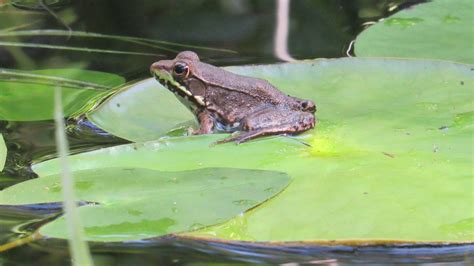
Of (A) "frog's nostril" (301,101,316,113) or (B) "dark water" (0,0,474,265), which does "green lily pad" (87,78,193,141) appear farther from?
(A) "frog's nostril" (301,101,316,113)

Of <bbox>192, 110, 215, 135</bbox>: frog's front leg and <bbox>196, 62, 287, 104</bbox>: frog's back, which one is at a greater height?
<bbox>196, 62, 287, 104</bbox>: frog's back

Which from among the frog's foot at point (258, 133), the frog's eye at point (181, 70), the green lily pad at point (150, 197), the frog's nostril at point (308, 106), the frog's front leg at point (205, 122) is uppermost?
the frog's eye at point (181, 70)

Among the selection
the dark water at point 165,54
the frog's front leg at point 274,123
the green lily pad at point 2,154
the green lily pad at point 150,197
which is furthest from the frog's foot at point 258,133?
the green lily pad at point 2,154

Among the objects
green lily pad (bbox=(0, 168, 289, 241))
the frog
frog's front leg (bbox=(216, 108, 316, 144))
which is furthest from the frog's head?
green lily pad (bbox=(0, 168, 289, 241))

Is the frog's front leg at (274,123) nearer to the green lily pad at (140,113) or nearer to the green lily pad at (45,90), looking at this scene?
the green lily pad at (140,113)

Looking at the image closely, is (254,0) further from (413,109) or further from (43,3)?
(413,109)

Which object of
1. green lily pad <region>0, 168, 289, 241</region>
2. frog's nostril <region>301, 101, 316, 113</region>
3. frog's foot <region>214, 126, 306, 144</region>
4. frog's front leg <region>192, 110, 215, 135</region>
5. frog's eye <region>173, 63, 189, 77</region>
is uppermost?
frog's eye <region>173, 63, 189, 77</region>

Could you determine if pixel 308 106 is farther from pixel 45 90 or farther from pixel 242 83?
pixel 45 90
